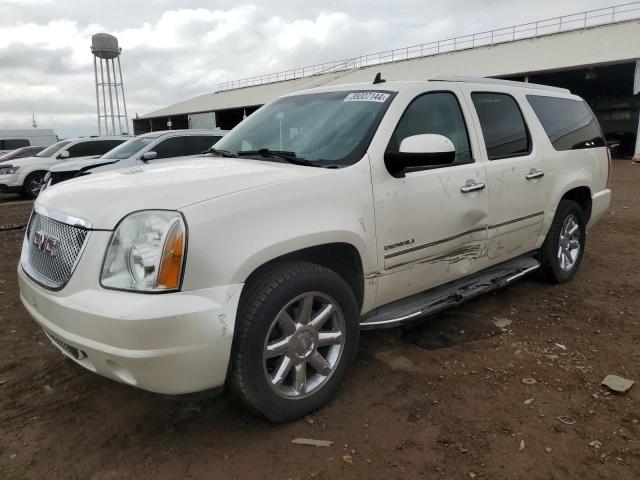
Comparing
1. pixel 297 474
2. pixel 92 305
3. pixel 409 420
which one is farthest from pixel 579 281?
pixel 92 305

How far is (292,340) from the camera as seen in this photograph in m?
2.56

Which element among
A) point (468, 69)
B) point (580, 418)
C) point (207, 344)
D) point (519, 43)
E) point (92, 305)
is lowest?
point (580, 418)

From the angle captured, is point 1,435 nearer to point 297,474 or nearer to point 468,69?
point 297,474

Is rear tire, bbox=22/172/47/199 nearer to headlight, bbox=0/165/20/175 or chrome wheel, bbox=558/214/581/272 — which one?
headlight, bbox=0/165/20/175

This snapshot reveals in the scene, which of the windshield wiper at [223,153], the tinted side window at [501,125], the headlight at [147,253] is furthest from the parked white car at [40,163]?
the headlight at [147,253]

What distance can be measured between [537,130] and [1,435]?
438cm

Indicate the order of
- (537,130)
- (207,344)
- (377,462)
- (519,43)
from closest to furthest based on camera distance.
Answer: (207,344), (377,462), (537,130), (519,43)

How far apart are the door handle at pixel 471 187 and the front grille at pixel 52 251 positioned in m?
2.33

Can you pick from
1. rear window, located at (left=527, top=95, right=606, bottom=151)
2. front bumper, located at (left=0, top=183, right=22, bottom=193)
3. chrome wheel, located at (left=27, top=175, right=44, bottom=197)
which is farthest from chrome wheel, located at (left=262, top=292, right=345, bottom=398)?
front bumper, located at (left=0, top=183, right=22, bottom=193)

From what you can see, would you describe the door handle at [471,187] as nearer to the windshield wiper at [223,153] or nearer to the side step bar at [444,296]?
the side step bar at [444,296]

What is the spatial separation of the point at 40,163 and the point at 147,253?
13.5 meters

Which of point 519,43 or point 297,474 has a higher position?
point 519,43

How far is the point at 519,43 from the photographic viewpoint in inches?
1091

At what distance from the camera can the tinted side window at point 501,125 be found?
3.76 meters
